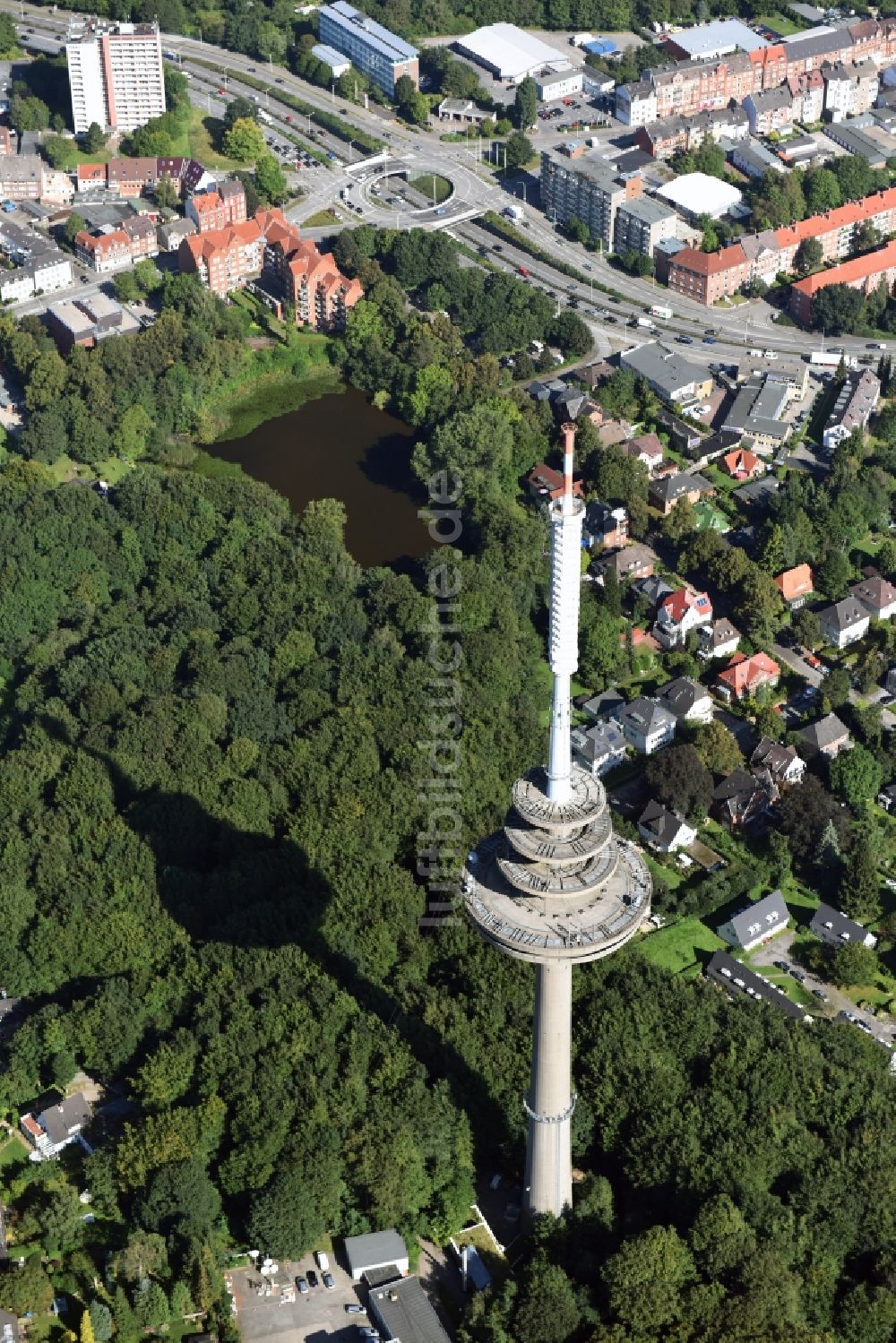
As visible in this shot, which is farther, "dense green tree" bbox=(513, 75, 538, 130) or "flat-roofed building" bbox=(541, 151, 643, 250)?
"dense green tree" bbox=(513, 75, 538, 130)

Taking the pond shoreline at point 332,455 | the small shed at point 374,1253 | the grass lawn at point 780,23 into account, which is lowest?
the pond shoreline at point 332,455

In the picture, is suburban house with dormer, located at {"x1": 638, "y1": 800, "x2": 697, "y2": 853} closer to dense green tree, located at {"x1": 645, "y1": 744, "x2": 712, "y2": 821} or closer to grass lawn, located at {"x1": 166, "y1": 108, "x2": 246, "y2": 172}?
dense green tree, located at {"x1": 645, "y1": 744, "x2": 712, "y2": 821}

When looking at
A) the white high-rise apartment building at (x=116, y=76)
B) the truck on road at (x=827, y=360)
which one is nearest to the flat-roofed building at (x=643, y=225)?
the truck on road at (x=827, y=360)

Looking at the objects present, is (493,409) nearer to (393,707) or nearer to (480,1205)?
(393,707)

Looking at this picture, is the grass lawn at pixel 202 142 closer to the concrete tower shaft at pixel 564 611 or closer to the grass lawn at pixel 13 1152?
the grass lawn at pixel 13 1152

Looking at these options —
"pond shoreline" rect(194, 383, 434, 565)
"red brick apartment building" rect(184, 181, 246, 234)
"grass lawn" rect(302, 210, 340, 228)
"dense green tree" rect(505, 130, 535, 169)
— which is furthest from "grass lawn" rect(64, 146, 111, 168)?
"pond shoreline" rect(194, 383, 434, 565)

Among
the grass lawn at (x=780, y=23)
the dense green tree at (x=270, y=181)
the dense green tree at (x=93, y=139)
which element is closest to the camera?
the dense green tree at (x=270, y=181)
